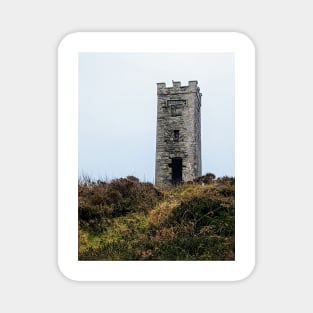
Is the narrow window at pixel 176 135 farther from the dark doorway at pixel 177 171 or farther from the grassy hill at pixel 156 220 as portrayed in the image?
the grassy hill at pixel 156 220

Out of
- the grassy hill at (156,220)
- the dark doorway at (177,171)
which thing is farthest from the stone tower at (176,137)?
the grassy hill at (156,220)

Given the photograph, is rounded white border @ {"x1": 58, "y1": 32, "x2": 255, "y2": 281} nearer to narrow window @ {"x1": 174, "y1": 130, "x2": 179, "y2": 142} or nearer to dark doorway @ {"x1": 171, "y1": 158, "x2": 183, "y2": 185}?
dark doorway @ {"x1": 171, "y1": 158, "x2": 183, "y2": 185}

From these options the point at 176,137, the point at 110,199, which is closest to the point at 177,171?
the point at 176,137
